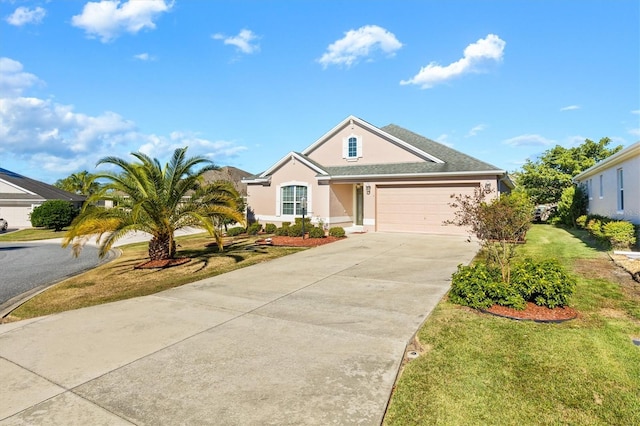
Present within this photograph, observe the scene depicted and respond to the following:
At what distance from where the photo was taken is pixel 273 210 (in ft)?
65.8

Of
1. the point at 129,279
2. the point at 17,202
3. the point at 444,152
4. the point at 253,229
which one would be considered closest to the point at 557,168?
the point at 444,152

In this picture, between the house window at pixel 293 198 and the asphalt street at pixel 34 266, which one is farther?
the house window at pixel 293 198

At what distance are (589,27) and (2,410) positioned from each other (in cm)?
1768

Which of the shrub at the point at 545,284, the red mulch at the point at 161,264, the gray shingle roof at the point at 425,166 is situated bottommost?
the red mulch at the point at 161,264

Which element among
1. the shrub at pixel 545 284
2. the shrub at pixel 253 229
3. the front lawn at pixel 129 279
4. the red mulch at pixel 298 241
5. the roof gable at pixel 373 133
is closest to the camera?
the shrub at pixel 545 284

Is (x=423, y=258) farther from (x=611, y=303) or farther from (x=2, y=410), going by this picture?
(x=2, y=410)

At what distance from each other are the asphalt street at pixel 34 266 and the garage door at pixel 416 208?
1342cm

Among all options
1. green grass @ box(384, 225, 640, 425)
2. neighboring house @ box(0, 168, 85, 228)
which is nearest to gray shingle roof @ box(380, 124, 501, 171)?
green grass @ box(384, 225, 640, 425)

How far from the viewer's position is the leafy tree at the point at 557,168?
86.6ft

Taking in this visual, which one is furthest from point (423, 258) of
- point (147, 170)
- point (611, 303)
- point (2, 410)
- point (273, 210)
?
point (273, 210)

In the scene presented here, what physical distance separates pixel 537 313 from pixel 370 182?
1332 cm

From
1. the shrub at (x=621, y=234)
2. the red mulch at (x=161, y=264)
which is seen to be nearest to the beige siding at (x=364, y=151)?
the shrub at (x=621, y=234)

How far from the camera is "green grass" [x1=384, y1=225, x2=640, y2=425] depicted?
2961mm

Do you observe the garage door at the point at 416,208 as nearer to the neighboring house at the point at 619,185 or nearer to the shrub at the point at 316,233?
the shrub at the point at 316,233
